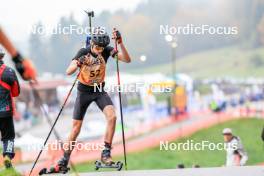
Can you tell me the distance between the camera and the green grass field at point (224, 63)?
1545 cm

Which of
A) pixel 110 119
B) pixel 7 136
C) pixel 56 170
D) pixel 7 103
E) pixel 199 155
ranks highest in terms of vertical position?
pixel 7 103

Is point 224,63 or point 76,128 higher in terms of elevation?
point 224,63

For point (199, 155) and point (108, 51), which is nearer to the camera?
point (108, 51)

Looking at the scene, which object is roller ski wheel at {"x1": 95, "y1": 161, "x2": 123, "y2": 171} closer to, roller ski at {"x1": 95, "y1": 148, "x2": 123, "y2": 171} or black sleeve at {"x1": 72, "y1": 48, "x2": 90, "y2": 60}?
roller ski at {"x1": 95, "y1": 148, "x2": 123, "y2": 171}

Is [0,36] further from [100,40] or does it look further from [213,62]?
[213,62]

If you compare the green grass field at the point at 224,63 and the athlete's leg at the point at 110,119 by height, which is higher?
the green grass field at the point at 224,63

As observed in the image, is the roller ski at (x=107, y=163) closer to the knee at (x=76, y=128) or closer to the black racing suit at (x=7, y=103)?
the knee at (x=76, y=128)

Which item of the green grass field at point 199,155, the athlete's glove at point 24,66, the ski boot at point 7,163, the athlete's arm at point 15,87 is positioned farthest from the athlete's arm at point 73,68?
the green grass field at point 199,155

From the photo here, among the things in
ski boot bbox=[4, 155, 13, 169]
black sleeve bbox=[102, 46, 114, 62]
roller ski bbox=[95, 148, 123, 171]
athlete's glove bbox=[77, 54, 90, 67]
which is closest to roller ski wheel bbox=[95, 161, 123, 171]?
roller ski bbox=[95, 148, 123, 171]

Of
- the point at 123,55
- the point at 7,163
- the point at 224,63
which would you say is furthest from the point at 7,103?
the point at 224,63

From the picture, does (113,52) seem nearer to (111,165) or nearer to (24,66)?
(111,165)

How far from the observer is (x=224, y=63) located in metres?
16.5

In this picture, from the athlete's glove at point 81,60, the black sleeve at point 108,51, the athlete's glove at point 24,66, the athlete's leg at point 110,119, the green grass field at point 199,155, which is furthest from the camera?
the green grass field at point 199,155

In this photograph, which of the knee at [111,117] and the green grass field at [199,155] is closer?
the knee at [111,117]
